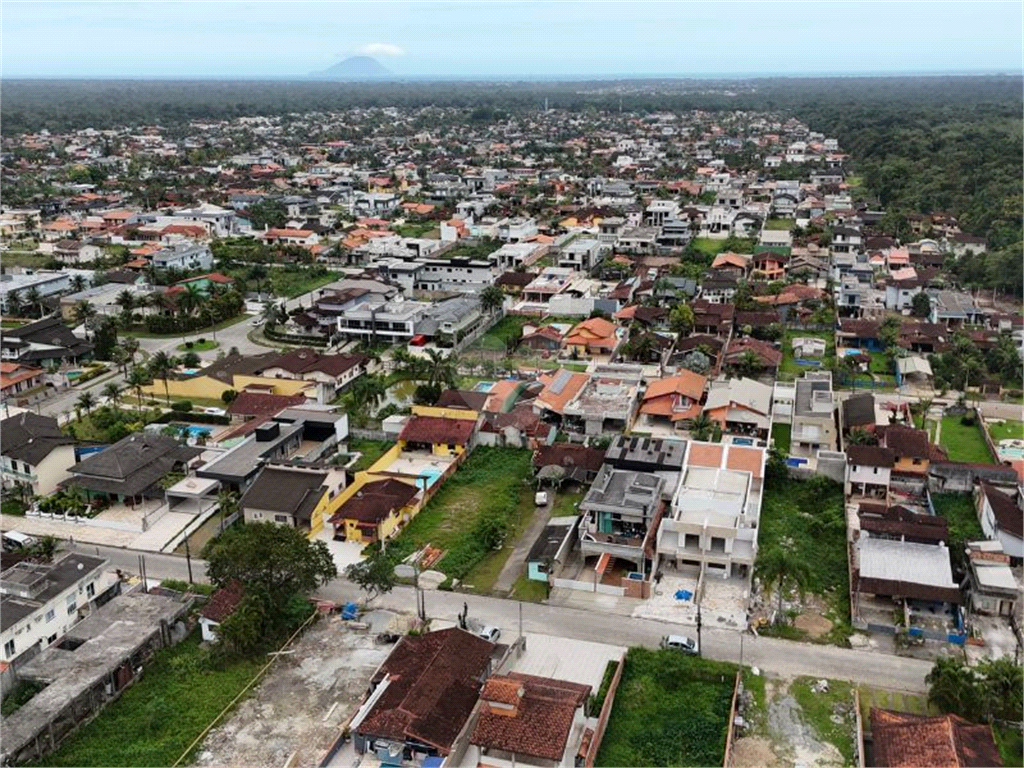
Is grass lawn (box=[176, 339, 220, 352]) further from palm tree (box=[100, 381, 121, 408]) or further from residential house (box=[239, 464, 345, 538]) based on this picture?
residential house (box=[239, 464, 345, 538])

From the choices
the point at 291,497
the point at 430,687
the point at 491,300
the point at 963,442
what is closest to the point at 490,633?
the point at 430,687

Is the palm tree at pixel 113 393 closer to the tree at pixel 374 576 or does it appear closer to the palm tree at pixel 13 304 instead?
the palm tree at pixel 13 304

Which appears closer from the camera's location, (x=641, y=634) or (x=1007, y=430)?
(x=641, y=634)

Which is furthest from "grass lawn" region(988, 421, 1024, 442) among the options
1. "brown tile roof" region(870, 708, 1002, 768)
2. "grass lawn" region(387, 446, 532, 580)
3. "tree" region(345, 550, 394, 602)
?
"tree" region(345, 550, 394, 602)

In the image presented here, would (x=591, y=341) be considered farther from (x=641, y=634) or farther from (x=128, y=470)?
(x=641, y=634)

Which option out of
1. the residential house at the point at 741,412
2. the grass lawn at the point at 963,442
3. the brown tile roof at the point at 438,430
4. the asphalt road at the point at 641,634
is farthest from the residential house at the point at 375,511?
the grass lawn at the point at 963,442

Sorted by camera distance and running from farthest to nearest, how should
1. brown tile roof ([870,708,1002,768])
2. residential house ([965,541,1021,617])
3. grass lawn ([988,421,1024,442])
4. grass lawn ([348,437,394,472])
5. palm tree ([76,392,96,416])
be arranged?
palm tree ([76,392,96,416]) < grass lawn ([988,421,1024,442]) < grass lawn ([348,437,394,472]) < residential house ([965,541,1021,617]) < brown tile roof ([870,708,1002,768])
